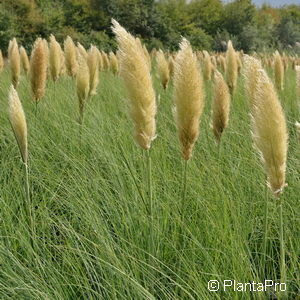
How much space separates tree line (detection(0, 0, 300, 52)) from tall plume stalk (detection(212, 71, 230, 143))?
16.9m

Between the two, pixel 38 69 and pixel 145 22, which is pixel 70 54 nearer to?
pixel 38 69

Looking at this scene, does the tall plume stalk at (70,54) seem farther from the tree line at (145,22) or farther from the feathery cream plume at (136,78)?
the tree line at (145,22)

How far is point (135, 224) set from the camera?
89.0 inches

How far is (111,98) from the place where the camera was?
18.5 feet

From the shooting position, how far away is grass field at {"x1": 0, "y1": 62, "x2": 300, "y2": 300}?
1.83m

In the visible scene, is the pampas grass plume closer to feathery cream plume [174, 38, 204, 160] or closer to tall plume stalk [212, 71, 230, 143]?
feathery cream plume [174, 38, 204, 160]

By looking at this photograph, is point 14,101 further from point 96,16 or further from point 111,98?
point 96,16

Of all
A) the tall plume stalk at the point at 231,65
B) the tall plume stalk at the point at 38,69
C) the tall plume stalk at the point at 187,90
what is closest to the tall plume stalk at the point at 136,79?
the tall plume stalk at the point at 187,90

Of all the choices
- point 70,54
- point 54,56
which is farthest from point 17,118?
point 70,54

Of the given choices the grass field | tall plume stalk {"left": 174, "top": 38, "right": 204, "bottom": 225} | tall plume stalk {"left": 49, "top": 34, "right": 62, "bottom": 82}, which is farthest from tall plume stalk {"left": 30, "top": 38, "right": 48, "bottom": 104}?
tall plume stalk {"left": 174, "top": 38, "right": 204, "bottom": 225}

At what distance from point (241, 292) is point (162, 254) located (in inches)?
16.7

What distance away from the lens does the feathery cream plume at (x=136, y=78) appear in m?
1.72

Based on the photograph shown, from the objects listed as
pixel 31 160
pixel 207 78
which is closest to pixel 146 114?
pixel 31 160

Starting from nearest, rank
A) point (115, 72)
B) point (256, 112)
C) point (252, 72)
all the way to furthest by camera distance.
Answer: point (256, 112)
point (252, 72)
point (115, 72)
